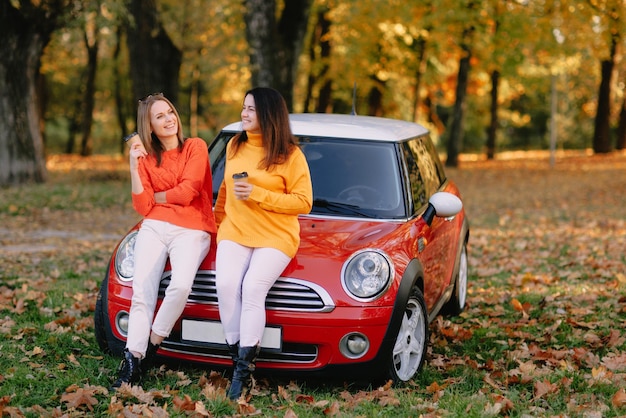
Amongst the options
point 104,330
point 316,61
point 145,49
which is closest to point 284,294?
point 104,330

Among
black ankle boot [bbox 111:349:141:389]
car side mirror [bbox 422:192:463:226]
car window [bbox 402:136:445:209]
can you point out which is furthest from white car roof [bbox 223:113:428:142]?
black ankle boot [bbox 111:349:141:389]

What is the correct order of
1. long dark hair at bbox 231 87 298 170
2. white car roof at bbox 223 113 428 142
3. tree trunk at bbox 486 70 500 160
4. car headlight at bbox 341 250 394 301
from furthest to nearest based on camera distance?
tree trunk at bbox 486 70 500 160 < white car roof at bbox 223 113 428 142 < long dark hair at bbox 231 87 298 170 < car headlight at bbox 341 250 394 301

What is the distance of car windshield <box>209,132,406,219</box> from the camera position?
5.23 meters

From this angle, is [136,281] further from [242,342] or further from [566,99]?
[566,99]

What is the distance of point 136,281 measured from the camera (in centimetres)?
448

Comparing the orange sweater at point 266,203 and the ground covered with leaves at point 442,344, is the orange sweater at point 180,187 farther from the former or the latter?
the ground covered with leaves at point 442,344

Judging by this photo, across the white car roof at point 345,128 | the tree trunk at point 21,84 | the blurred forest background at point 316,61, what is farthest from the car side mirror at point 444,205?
the tree trunk at point 21,84

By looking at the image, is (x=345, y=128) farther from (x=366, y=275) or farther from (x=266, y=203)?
(x=366, y=275)

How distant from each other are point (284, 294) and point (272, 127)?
99 centimetres

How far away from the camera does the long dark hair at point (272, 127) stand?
15.0 ft

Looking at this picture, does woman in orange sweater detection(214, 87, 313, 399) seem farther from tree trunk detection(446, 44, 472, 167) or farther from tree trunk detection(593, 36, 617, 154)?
tree trunk detection(593, 36, 617, 154)

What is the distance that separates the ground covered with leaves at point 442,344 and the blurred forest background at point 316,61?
244cm

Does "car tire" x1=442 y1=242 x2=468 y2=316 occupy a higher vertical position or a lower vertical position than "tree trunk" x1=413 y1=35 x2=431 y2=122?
lower

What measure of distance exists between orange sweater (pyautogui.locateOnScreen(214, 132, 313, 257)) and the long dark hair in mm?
48
